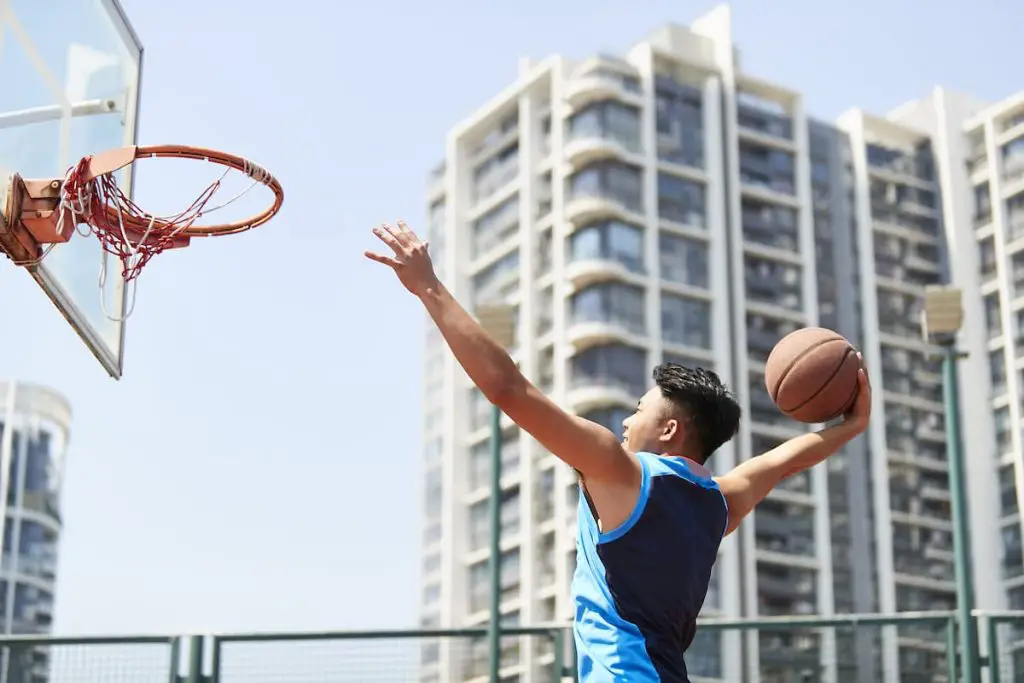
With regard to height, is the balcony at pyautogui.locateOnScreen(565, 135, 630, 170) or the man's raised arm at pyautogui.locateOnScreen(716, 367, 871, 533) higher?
the balcony at pyautogui.locateOnScreen(565, 135, 630, 170)

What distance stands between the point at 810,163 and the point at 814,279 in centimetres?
544

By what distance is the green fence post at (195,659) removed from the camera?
38.2 feet

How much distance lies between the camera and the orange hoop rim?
8.23 metres

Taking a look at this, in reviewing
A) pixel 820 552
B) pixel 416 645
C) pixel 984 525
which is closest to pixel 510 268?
pixel 820 552

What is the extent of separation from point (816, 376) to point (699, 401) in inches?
30.4

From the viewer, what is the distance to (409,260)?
507cm

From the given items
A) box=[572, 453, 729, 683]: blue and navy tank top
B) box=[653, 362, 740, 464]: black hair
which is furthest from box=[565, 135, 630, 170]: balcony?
box=[572, 453, 729, 683]: blue and navy tank top

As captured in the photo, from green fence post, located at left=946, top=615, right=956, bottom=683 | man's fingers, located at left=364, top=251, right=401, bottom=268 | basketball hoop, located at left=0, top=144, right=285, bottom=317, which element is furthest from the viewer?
green fence post, located at left=946, top=615, right=956, bottom=683

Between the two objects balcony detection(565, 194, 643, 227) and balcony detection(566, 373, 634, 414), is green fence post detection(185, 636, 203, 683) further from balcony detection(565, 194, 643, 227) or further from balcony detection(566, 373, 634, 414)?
balcony detection(565, 194, 643, 227)

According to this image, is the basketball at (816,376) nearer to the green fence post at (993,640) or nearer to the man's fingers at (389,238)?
the man's fingers at (389,238)

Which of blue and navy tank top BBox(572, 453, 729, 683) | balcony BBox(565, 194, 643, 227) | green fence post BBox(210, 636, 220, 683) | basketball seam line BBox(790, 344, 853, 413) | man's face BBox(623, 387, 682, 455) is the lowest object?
blue and navy tank top BBox(572, 453, 729, 683)

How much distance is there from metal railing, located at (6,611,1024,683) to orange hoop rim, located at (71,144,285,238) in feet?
12.9

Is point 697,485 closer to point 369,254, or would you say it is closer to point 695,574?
point 695,574

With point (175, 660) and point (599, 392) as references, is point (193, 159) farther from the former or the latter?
point (599, 392)
